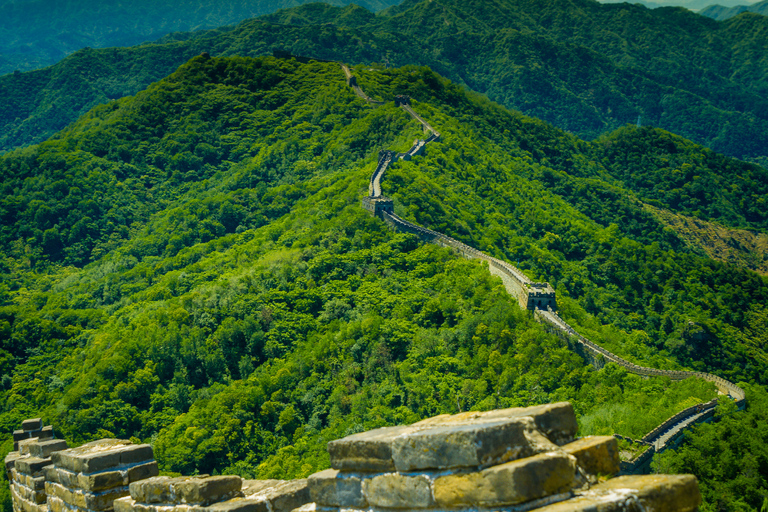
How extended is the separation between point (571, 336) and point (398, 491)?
138 feet

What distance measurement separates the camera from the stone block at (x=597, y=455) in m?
6.90

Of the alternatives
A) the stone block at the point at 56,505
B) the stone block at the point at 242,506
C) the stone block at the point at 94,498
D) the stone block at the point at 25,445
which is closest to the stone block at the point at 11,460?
the stone block at the point at 25,445

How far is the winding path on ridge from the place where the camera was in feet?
122

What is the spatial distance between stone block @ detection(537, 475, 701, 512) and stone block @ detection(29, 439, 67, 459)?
895 centimetres

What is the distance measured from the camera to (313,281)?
217ft

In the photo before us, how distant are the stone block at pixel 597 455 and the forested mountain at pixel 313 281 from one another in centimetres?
3087

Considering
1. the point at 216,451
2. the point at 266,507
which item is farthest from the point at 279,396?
the point at 266,507

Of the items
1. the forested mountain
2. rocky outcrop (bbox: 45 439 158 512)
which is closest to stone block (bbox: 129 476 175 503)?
rocky outcrop (bbox: 45 439 158 512)

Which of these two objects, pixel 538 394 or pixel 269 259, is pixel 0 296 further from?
pixel 538 394

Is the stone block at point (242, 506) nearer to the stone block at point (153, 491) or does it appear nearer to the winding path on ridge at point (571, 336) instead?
the stone block at point (153, 491)

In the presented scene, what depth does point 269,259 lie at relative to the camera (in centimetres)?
7269

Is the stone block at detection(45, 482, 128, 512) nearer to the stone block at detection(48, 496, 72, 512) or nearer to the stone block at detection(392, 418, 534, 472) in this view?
the stone block at detection(48, 496, 72, 512)

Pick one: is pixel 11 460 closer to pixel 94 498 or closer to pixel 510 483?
pixel 94 498

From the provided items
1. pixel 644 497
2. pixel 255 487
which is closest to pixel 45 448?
pixel 255 487
